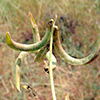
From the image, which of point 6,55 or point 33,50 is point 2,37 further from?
point 33,50

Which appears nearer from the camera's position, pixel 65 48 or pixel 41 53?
pixel 41 53

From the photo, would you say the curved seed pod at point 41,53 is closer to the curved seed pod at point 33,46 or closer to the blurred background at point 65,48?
the curved seed pod at point 33,46

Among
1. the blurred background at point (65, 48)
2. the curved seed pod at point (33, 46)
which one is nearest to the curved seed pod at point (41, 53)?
the curved seed pod at point (33, 46)

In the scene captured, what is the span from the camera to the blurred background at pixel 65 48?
1.54 meters

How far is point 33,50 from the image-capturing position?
354mm

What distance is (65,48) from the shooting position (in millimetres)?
1813

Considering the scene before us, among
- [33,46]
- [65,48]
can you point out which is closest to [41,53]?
[33,46]

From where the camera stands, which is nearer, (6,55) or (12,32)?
(6,55)

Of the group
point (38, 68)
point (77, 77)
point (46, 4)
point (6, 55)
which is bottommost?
point (77, 77)

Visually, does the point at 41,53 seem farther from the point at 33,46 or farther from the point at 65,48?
the point at 65,48

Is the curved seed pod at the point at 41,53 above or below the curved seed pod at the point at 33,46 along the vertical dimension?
below

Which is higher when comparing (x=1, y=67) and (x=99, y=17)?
(x=99, y=17)

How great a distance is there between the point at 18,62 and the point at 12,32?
Answer: 68.9 inches

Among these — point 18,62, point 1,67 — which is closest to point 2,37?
point 1,67
